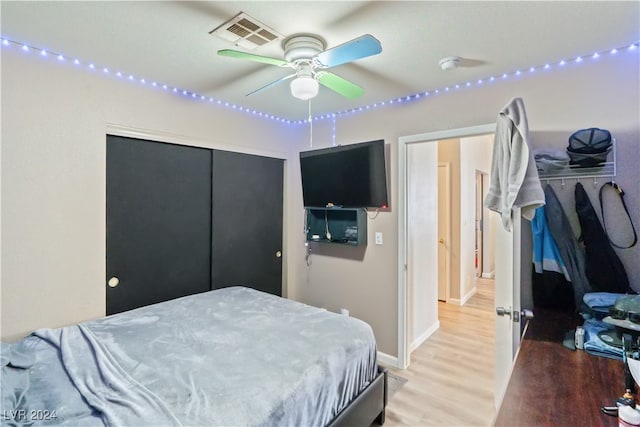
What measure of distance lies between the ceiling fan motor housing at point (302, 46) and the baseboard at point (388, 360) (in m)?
2.69

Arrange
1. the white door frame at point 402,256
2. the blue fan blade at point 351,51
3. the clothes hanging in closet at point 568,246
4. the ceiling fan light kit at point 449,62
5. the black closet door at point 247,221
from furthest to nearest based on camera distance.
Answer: the black closet door at point 247,221
the white door frame at point 402,256
the ceiling fan light kit at point 449,62
the clothes hanging in closet at point 568,246
the blue fan blade at point 351,51

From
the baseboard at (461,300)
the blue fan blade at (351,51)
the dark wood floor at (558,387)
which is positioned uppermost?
the blue fan blade at (351,51)

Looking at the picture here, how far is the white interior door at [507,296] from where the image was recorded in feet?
5.12

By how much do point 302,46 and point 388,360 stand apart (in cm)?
279

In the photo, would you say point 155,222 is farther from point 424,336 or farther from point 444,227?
point 444,227

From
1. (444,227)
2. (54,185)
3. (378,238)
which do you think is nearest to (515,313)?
(378,238)

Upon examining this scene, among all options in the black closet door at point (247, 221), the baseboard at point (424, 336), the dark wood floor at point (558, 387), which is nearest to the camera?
the dark wood floor at point (558, 387)

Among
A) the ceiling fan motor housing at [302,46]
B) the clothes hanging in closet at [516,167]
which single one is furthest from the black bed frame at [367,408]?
the ceiling fan motor housing at [302,46]

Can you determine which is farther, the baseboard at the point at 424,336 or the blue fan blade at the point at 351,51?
the baseboard at the point at 424,336

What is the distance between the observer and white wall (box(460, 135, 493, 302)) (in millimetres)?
4667

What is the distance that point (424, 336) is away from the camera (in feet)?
11.5

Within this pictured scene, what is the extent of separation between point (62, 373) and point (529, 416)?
188cm

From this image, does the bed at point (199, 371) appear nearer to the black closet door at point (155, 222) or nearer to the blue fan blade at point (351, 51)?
the black closet door at point (155, 222)

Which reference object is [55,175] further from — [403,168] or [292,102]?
[403,168]
